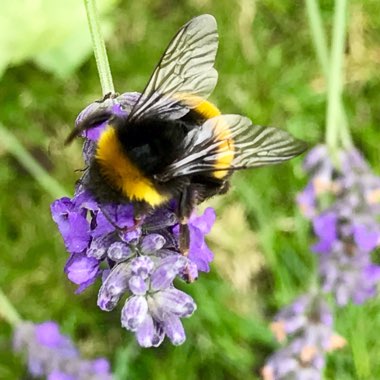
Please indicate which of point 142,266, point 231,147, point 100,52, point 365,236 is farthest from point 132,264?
point 365,236

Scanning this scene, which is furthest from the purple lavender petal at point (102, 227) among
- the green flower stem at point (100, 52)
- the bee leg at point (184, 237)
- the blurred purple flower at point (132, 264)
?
the green flower stem at point (100, 52)

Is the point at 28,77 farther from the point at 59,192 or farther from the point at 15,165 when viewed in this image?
the point at 59,192

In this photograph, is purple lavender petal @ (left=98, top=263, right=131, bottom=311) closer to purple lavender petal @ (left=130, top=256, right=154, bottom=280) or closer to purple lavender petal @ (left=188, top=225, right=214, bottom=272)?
purple lavender petal @ (left=130, top=256, right=154, bottom=280)

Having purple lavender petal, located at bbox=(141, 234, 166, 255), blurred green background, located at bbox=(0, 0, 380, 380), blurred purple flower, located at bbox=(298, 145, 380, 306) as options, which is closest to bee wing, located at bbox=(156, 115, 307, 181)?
purple lavender petal, located at bbox=(141, 234, 166, 255)

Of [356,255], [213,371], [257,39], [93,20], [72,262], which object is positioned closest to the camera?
[72,262]

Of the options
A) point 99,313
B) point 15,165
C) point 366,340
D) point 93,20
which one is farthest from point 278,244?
point 93,20


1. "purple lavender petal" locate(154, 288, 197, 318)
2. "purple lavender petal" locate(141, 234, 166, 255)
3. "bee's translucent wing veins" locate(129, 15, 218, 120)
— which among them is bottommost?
"purple lavender petal" locate(154, 288, 197, 318)
